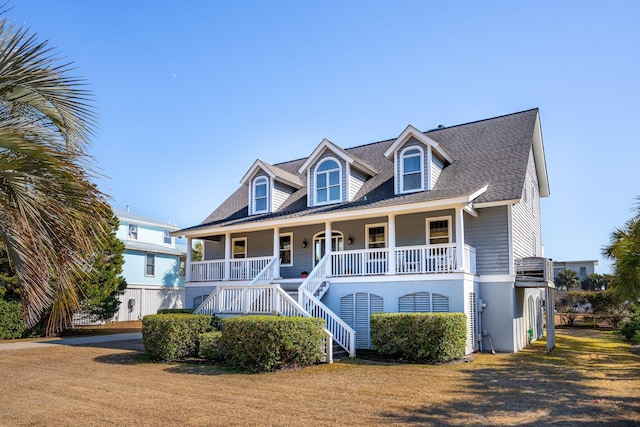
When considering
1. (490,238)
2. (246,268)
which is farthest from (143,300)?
(490,238)

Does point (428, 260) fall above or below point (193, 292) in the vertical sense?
above

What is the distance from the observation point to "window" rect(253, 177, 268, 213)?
22.7 metres

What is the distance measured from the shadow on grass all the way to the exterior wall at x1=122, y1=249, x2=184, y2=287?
2363 centimetres

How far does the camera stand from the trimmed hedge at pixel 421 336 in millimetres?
13406

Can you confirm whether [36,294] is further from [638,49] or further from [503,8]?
[638,49]

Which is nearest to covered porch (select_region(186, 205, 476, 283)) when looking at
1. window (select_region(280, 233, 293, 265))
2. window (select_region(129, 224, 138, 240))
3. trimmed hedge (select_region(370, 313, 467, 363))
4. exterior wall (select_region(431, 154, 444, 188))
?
window (select_region(280, 233, 293, 265))

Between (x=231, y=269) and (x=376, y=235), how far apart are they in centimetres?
622

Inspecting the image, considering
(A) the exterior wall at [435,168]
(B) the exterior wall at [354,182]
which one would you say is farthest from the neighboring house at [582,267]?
(B) the exterior wall at [354,182]

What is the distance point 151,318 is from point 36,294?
9286mm

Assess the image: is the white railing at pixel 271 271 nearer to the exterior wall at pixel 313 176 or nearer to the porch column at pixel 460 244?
the exterior wall at pixel 313 176

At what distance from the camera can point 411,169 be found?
18.9m

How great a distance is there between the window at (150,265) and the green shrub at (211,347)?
2078cm

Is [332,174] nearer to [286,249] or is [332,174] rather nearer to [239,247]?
[286,249]

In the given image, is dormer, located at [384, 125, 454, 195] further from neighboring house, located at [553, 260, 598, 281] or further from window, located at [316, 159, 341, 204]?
neighboring house, located at [553, 260, 598, 281]
